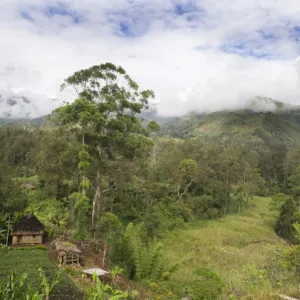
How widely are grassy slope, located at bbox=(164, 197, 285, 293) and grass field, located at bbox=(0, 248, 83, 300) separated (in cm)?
613

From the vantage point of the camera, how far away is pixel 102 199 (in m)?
24.0

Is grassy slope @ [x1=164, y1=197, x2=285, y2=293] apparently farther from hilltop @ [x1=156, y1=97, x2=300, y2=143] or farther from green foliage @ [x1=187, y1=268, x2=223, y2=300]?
hilltop @ [x1=156, y1=97, x2=300, y2=143]

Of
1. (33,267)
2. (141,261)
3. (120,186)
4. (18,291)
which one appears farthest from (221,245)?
(18,291)

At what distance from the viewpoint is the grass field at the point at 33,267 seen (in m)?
13.0

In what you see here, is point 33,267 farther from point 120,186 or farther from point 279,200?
point 279,200

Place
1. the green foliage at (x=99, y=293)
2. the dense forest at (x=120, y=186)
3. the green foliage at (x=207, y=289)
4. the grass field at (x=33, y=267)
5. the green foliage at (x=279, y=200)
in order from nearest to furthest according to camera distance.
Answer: the green foliage at (x=99, y=293) < the green foliage at (x=207, y=289) < the grass field at (x=33, y=267) < the dense forest at (x=120, y=186) < the green foliage at (x=279, y=200)

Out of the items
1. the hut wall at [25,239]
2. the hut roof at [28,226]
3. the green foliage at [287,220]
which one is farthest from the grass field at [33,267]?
the green foliage at [287,220]

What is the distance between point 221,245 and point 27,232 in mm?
16119

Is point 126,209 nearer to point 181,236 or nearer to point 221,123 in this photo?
point 181,236

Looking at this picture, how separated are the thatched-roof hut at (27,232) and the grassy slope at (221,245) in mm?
8867

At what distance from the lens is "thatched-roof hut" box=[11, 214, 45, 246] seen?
2127cm

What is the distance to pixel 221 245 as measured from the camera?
Result: 2866 centimetres

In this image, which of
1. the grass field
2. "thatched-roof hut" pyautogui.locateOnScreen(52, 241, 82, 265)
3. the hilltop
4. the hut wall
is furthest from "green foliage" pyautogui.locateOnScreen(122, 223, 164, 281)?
the hilltop

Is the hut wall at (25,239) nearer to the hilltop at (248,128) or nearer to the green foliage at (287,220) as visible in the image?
the green foliage at (287,220)
